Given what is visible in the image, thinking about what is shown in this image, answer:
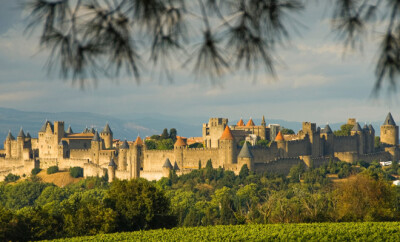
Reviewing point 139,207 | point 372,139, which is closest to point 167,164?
point 372,139

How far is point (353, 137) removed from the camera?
235 ft

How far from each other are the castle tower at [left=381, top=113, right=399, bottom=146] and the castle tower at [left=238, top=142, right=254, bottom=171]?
22442 mm

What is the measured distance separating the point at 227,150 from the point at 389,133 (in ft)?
81.6

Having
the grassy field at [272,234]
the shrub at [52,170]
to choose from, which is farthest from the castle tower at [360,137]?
the grassy field at [272,234]

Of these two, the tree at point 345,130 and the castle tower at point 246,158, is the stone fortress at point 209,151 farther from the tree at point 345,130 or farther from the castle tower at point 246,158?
the tree at point 345,130

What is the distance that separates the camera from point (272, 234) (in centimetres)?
Result: 2441

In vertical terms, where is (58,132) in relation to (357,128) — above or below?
above

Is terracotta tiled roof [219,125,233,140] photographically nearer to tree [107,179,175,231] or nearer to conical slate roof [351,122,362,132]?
A: conical slate roof [351,122,362,132]

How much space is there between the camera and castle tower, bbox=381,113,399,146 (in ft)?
247

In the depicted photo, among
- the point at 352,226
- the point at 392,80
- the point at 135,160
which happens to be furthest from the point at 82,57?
the point at 135,160

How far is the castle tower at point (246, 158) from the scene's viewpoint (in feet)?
198

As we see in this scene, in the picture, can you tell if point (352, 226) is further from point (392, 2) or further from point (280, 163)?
point (280, 163)

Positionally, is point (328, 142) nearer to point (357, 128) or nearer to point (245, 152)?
point (357, 128)

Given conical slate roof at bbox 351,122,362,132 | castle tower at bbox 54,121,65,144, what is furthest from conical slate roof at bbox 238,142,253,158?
castle tower at bbox 54,121,65,144
